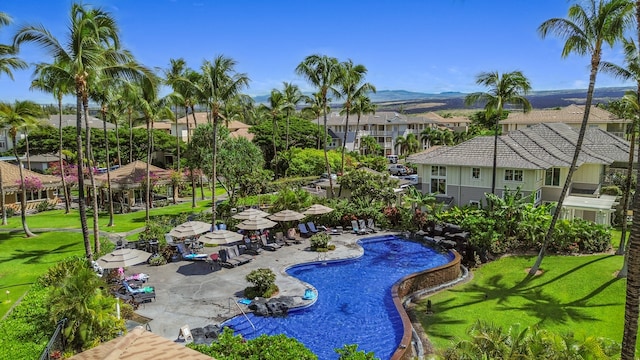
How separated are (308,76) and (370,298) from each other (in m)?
23.4

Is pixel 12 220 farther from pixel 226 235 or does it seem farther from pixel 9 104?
pixel 226 235

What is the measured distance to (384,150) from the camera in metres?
88.2

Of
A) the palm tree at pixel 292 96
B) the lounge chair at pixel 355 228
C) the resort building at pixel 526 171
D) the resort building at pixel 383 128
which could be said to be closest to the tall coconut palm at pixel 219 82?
the lounge chair at pixel 355 228

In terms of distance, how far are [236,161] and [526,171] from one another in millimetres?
21992

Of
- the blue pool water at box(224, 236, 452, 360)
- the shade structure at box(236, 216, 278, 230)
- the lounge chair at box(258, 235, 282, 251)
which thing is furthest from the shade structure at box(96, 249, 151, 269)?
the lounge chair at box(258, 235, 282, 251)

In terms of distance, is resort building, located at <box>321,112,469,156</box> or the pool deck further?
resort building, located at <box>321,112,469,156</box>

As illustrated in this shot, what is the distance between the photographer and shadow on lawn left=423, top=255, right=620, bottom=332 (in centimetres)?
1700

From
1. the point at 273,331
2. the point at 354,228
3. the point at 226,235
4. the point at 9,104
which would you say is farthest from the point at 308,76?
the point at 273,331

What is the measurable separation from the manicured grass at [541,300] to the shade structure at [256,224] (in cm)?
993

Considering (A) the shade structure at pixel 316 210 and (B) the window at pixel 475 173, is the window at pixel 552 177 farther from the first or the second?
Answer: (A) the shade structure at pixel 316 210

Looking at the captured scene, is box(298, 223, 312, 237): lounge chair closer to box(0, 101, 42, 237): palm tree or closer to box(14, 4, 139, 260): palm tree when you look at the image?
box(14, 4, 139, 260): palm tree

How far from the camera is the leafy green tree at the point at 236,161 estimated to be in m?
34.4

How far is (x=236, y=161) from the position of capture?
114ft

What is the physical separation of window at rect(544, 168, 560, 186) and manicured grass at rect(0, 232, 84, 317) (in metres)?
31.7
